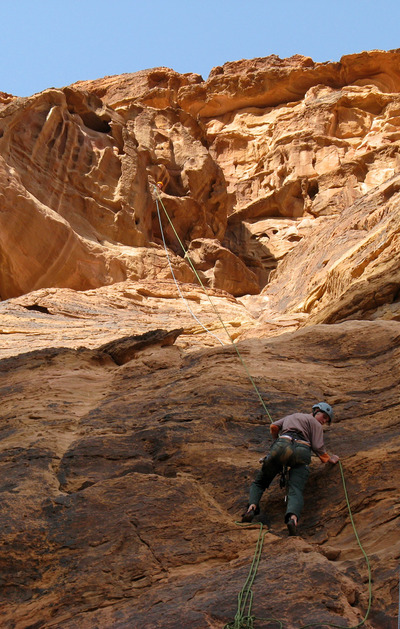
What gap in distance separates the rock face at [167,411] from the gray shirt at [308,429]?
12.1 inches

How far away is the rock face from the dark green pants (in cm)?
32

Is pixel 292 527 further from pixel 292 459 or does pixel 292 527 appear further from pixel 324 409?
pixel 324 409

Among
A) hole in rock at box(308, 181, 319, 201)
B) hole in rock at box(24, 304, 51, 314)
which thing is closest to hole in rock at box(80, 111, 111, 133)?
hole in rock at box(24, 304, 51, 314)

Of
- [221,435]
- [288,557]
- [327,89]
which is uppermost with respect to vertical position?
[327,89]

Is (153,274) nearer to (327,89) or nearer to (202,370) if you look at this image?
(202,370)

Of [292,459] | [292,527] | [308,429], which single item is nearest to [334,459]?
[308,429]

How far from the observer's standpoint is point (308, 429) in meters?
8.56

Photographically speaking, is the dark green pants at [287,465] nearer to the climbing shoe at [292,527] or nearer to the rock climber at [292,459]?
the rock climber at [292,459]

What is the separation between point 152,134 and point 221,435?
31.0m

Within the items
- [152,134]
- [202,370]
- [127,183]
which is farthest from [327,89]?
[202,370]

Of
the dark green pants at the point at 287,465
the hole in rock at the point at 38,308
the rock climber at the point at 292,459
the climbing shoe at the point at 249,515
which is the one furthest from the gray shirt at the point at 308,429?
the hole in rock at the point at 38,308

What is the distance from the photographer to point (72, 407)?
10.9m

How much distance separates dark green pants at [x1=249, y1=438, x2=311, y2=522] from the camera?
801 cm

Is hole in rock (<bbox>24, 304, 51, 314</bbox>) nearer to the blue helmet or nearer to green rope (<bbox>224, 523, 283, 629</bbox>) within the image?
the blue helmet
